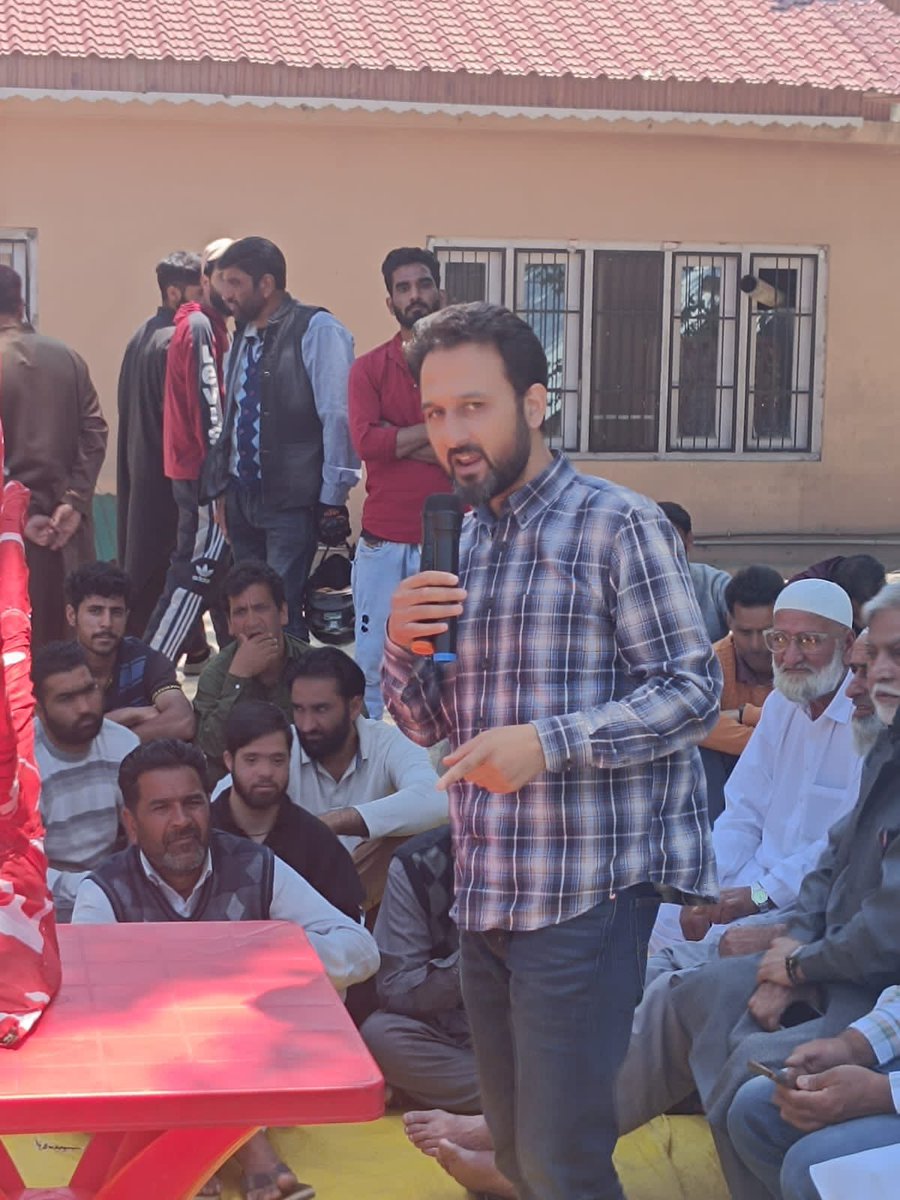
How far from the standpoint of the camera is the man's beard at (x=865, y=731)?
3838 millimetres

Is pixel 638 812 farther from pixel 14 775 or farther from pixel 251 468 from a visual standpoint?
pixel 251 468

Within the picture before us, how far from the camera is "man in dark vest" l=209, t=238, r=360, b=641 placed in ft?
21.1

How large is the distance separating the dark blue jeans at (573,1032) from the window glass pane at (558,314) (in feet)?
32.3

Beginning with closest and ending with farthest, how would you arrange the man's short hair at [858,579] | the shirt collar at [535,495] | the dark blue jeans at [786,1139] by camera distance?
the shirt collar at [535,495] < the dark blue jeans at [786,1139] < the man's short hair at [858,579]

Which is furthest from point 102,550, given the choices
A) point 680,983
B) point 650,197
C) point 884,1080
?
point 884,1080

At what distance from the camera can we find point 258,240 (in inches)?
252

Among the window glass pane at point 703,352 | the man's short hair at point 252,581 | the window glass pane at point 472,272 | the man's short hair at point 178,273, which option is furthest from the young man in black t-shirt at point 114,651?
the window glass pane at point 703,352

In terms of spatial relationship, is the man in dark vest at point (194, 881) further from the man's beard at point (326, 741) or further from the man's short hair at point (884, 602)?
the man's short hair at point (884, 602)

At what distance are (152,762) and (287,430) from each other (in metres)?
2.40

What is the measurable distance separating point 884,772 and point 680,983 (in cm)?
71

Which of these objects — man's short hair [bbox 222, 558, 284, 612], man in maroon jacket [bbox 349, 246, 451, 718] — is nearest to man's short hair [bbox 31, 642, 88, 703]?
man's short hair [bbox 222, 558, 284, 612]

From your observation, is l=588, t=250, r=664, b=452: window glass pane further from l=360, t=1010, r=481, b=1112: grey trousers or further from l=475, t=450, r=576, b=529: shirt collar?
l=475, t=450, r=576, b=529: shirt collar

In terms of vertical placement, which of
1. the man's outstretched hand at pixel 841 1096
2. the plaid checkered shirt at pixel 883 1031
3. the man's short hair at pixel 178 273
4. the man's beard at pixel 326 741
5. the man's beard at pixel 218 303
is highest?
the man's short hair at pixel 178 273

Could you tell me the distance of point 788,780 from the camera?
4586 millimetres
